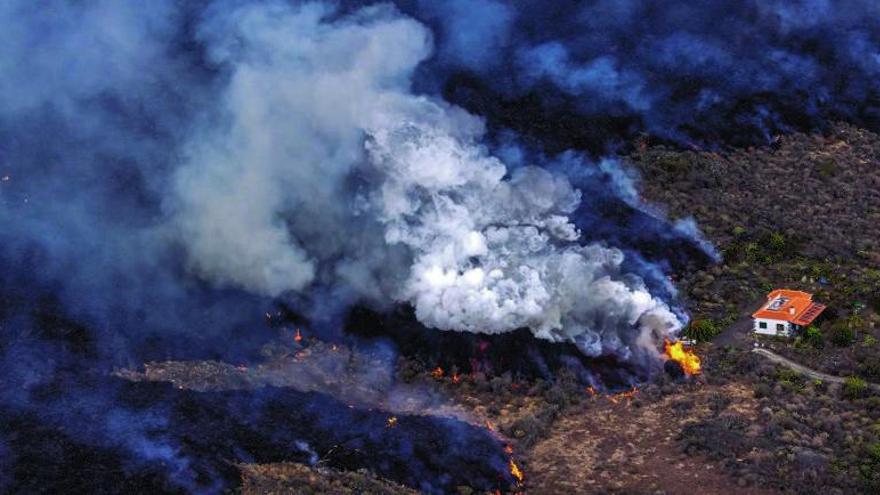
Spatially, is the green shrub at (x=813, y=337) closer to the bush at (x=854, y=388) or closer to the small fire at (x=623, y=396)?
the bush at (x=854, y=388)

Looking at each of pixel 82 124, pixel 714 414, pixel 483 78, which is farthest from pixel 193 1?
pixel 714 414

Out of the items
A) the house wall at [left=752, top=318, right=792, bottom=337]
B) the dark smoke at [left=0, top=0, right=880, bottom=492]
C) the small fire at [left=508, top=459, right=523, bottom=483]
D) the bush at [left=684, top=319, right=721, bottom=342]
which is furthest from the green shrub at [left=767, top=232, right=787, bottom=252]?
the small fire at [left=508, top=459, right=523, bottom=483]

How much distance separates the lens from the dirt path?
4359cm

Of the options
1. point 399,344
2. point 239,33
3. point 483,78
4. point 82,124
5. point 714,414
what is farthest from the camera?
point 483,78

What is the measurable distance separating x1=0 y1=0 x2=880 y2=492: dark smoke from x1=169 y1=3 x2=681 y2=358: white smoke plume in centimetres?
10

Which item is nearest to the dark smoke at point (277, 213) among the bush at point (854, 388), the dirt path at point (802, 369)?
the dirt path at point (802, 369)

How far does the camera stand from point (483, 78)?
65.7 metres

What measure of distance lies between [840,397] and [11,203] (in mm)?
35792

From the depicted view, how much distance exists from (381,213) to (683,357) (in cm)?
1405

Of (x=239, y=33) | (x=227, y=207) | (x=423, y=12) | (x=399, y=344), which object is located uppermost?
(x=423, y=12)

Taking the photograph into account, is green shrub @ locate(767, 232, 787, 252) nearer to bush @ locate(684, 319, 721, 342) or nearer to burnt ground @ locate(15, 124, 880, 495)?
burnt ground @ locate(15, 124, 880, 495)

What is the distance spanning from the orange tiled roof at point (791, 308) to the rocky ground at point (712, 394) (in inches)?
29.4

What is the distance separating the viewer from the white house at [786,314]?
4736 centimetres

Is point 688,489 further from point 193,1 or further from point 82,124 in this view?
point 193,1
